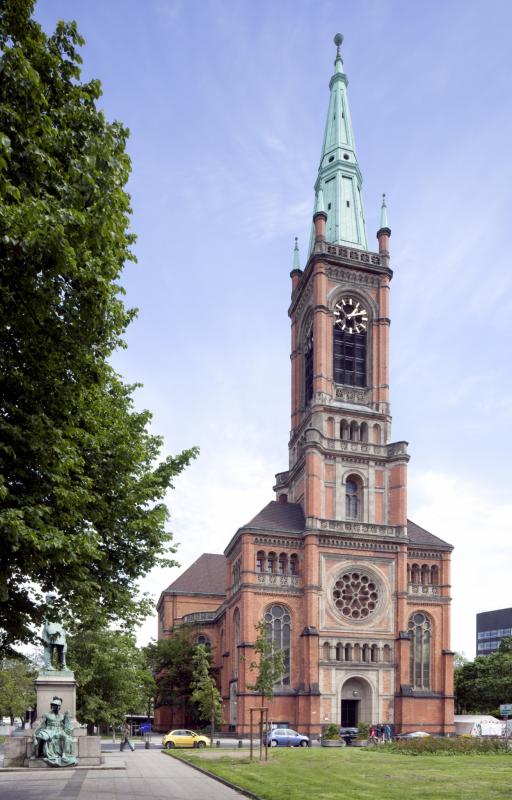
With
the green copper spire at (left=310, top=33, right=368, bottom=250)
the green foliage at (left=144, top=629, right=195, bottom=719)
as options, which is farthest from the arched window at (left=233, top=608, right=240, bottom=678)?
the green copper spire at (left=310, top=33, right=368, bottom=250)

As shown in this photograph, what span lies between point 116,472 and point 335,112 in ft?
231

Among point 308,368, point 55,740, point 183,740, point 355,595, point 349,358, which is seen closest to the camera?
point 55,740

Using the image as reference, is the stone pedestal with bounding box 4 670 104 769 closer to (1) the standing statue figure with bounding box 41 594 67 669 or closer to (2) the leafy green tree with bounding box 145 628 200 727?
(1) the standing statue figure with bounding box 41 594 67 669

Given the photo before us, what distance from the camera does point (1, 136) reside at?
10.3m

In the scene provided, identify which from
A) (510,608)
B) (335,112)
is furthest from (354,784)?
(510,608)

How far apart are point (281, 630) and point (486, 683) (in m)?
30.0

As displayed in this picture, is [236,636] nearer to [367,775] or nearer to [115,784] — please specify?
[367,775]

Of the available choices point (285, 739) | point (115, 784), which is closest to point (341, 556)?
point (285, 739)

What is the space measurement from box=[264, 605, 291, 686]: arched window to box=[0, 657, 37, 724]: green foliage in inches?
981

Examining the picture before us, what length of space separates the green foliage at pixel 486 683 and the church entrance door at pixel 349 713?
2306cm

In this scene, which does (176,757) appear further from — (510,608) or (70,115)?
(510,608)

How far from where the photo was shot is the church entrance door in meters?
56.9

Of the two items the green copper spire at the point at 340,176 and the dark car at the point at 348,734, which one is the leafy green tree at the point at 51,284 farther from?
the green copper spire at the point at 340,176

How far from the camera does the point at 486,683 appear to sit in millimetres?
75938
